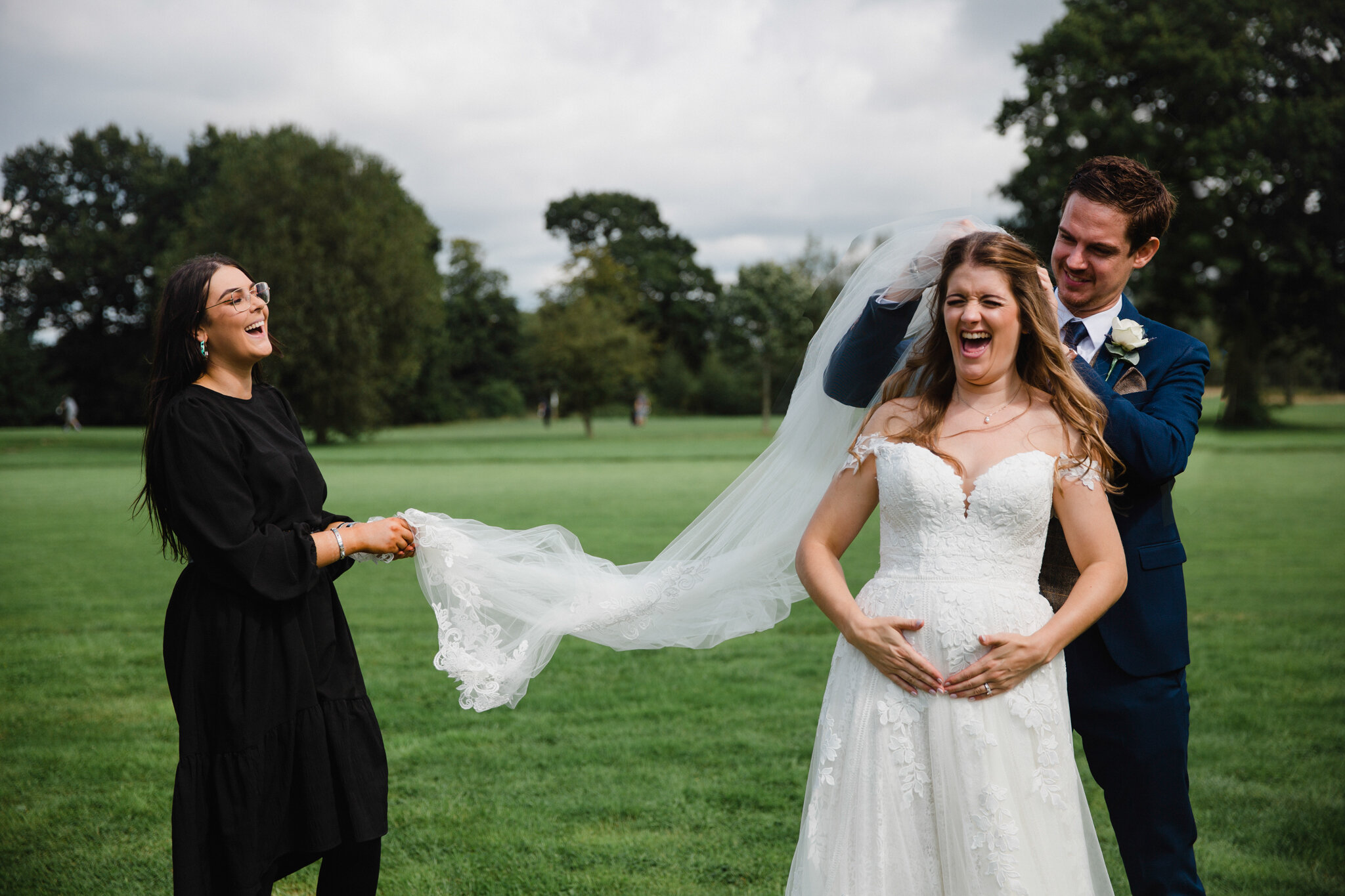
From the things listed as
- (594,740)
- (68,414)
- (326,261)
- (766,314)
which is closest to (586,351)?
(766,314)

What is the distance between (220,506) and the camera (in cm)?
272

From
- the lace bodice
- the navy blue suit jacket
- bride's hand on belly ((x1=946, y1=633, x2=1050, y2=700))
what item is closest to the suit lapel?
the navy blue suit jacket

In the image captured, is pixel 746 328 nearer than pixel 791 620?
No

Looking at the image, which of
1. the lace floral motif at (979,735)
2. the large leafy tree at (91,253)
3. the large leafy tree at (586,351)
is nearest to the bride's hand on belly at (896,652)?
the lace floral motif at (979,735)

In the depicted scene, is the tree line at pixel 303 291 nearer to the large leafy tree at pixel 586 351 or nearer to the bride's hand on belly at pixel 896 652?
the large leafy tree at pixel 586 351

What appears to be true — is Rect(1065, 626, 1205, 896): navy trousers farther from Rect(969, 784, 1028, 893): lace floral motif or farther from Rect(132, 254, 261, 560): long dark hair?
Rect(132, 254, 261, 560): long dark hair

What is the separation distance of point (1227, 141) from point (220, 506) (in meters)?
37.8

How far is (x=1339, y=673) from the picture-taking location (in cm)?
704

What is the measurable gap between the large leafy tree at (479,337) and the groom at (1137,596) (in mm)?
68504

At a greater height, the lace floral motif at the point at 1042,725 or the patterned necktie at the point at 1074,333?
the patterned necktie at the point at 1074,333

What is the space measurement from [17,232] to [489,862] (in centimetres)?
5753

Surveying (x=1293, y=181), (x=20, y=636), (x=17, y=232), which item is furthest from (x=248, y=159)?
(x=1293, y=181)

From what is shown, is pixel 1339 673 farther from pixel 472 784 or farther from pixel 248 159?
pixel 248 159

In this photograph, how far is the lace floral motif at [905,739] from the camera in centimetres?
252
